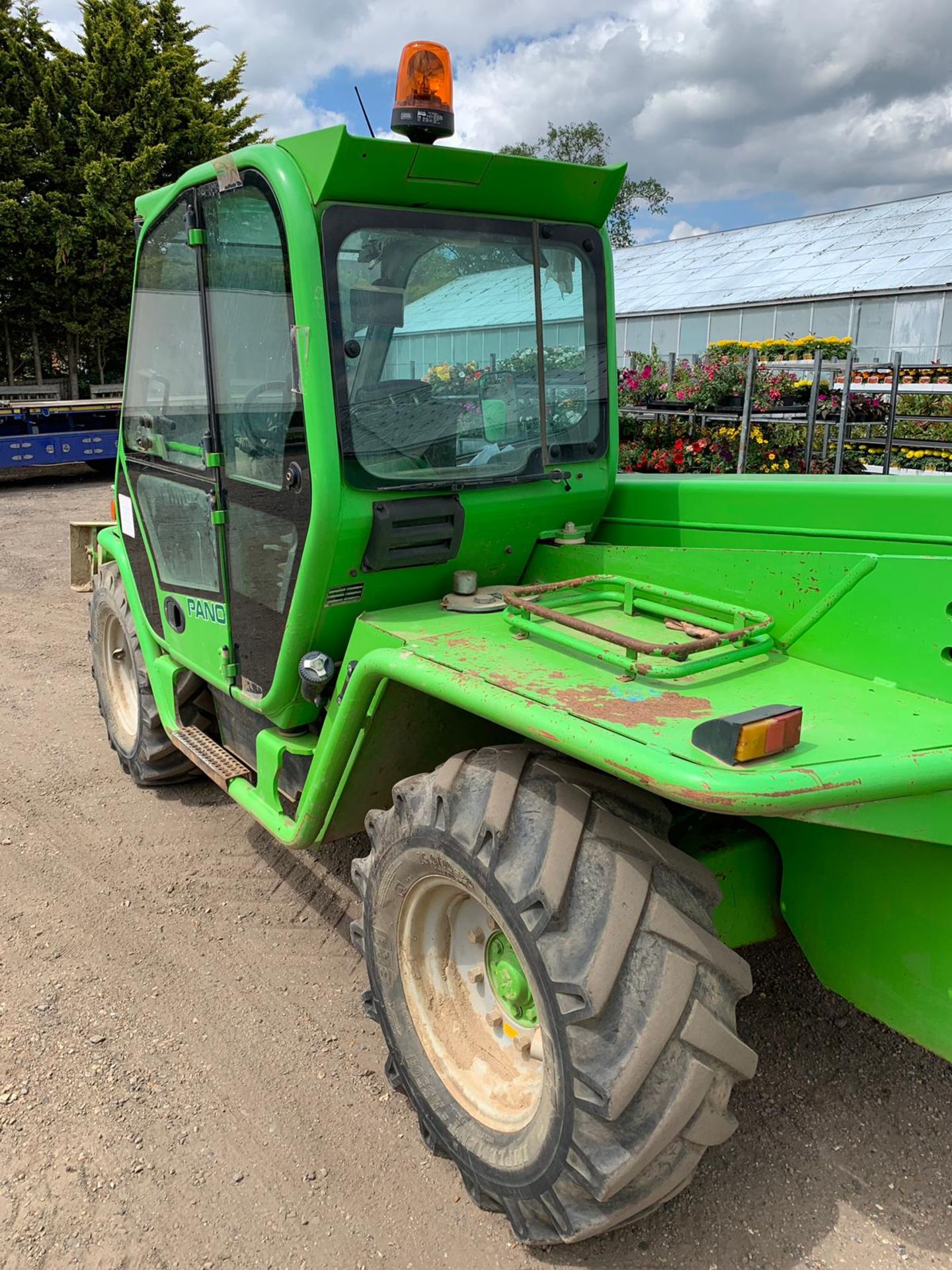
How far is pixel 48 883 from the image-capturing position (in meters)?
3.68

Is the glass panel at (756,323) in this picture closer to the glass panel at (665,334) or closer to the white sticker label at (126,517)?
the glass panel at (665,334)

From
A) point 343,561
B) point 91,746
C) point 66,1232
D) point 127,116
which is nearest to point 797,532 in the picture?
point 343,561

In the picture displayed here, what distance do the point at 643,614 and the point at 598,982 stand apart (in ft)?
3.59

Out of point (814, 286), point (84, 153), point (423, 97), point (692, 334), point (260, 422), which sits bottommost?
point (260, 422)

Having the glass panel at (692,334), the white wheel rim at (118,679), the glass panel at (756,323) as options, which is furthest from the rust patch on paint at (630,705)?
the glass panel at (692,334)

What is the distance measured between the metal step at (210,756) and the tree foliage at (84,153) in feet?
52.8

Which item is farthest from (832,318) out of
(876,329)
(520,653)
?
(520,653)

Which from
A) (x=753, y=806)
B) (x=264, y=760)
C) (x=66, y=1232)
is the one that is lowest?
(x=66, y=1232)

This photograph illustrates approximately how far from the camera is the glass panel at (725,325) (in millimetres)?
→ 20594

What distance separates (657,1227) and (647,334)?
73.8 ft

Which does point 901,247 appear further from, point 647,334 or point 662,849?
point 662,849

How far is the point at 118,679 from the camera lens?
15.5ft

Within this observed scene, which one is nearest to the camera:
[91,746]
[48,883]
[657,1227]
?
[657,1227]

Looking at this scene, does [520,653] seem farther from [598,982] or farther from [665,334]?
[665,334]
